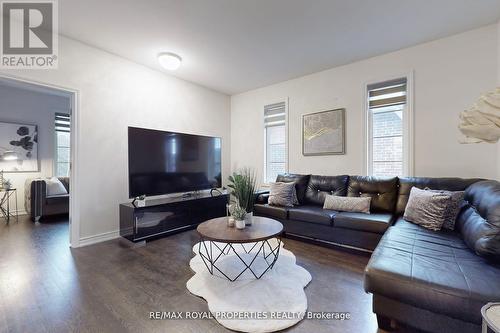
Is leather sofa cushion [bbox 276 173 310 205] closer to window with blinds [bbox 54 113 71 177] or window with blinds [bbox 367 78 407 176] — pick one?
window with blinds [bbox 367 78 407 176]

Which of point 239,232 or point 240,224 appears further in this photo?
point 240,224

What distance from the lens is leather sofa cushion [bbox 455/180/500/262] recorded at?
1471 millimetres

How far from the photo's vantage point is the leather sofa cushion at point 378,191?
2955 millimetres

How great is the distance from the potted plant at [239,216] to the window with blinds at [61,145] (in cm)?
526

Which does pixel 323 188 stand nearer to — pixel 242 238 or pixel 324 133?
pixel 324 133

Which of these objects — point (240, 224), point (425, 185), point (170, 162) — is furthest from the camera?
point (170, 162)

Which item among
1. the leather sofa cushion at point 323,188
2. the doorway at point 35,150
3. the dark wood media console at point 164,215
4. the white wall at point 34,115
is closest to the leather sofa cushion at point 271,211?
the leather sofa cushion at point 323,188

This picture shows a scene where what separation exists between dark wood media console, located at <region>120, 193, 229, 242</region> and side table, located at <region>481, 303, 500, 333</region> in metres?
3.18

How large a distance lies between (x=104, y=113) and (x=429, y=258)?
3962mm

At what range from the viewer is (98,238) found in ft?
10.4

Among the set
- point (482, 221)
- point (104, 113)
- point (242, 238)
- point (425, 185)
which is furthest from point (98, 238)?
point (425, 185)

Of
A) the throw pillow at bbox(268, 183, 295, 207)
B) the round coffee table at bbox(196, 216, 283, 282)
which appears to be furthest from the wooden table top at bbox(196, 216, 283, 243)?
the throw pillow at bbox(268, 183, 295, 207)

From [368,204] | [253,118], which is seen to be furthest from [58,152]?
[368,204]

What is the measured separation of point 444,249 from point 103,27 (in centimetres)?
405
